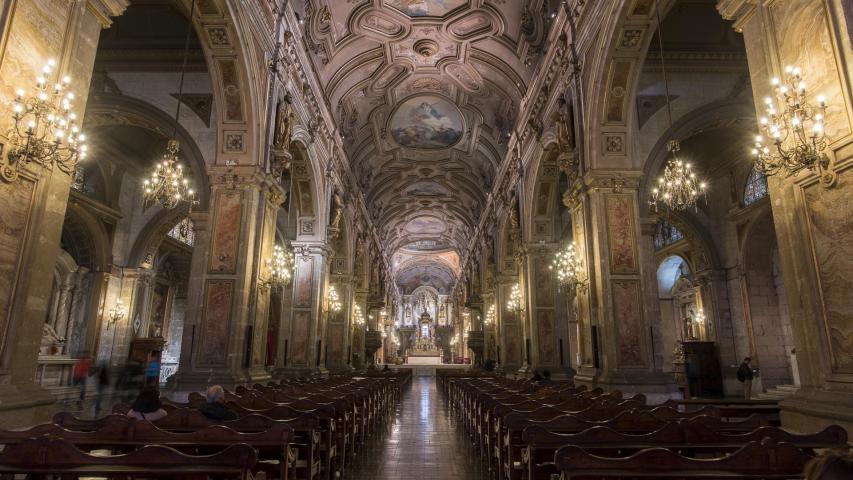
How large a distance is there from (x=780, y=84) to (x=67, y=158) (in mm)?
6864

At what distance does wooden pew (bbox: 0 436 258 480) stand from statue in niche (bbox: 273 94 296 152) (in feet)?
29.6

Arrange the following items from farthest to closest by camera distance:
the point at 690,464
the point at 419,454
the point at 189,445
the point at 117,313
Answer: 1. the point at 117,313
2. the point at 419,454
3. the point at 189,445
4. the point at 690,464

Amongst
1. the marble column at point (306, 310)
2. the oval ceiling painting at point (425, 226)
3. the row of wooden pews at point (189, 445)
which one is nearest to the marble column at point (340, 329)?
the marble column at point (306, 310)

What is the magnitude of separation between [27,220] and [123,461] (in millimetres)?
3060

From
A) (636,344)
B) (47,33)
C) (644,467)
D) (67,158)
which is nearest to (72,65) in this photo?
(47,33)

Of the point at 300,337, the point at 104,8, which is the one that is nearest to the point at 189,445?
the point at 104,8

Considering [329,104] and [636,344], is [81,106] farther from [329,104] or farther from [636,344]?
[329,104]

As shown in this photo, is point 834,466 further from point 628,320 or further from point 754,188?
point 754,188

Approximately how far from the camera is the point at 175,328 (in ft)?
82.4

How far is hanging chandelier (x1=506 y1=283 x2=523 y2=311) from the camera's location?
18.0 meters

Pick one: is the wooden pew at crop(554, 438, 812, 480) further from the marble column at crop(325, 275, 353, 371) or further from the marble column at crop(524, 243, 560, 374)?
the marble column at crop(325, 275, 353, 371)

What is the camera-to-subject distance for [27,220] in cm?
464

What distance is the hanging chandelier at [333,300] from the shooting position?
1858cm

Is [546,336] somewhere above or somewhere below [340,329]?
below
